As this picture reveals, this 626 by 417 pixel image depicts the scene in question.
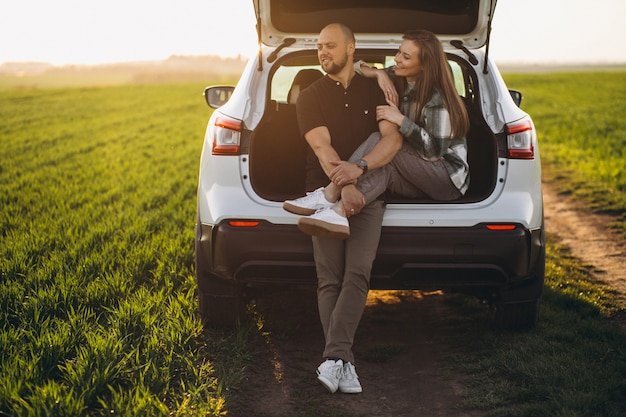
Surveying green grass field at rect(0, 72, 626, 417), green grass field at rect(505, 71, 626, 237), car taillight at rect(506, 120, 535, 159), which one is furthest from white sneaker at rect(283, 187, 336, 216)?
green grass field at rect(505, 71, 626, 237)

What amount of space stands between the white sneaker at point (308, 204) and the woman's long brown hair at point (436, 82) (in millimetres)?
699

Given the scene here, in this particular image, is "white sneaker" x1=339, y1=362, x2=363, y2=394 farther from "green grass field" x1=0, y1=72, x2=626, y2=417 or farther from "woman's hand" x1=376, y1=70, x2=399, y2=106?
"woman's hand" x1=376, y1=70, x2=399, y2=106

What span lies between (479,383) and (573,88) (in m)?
38.2

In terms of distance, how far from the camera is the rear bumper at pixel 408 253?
4324 millimetres

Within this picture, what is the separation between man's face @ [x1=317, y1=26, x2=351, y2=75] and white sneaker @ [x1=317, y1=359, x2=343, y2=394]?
1.61 m

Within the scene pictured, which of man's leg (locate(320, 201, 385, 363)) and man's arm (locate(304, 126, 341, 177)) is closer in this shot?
man's leg (locate(320, 201, 385, 363))

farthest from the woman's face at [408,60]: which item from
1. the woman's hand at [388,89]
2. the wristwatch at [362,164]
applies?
the wristwatch at [362,164]

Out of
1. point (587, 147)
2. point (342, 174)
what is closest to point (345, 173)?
point (342, 174)

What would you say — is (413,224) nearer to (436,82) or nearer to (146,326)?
(436,82)

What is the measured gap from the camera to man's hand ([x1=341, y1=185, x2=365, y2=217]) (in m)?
4.25

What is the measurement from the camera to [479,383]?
14.0 ft

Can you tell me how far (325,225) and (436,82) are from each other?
1.07m

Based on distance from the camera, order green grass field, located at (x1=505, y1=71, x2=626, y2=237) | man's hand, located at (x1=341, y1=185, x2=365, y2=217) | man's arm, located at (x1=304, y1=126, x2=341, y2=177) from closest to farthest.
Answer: man's hand, located at (x1=341, y1=185, x2=365, y2=217) < man's arm, located at (x1=304, y1=126, x2=341, y2=177) < green grass field, located at (x1=505, y1=71, x2=626, y2=237)

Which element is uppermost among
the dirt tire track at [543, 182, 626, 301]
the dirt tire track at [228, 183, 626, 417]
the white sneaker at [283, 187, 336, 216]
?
the white sneaker at [283, 187, 336, 216]
